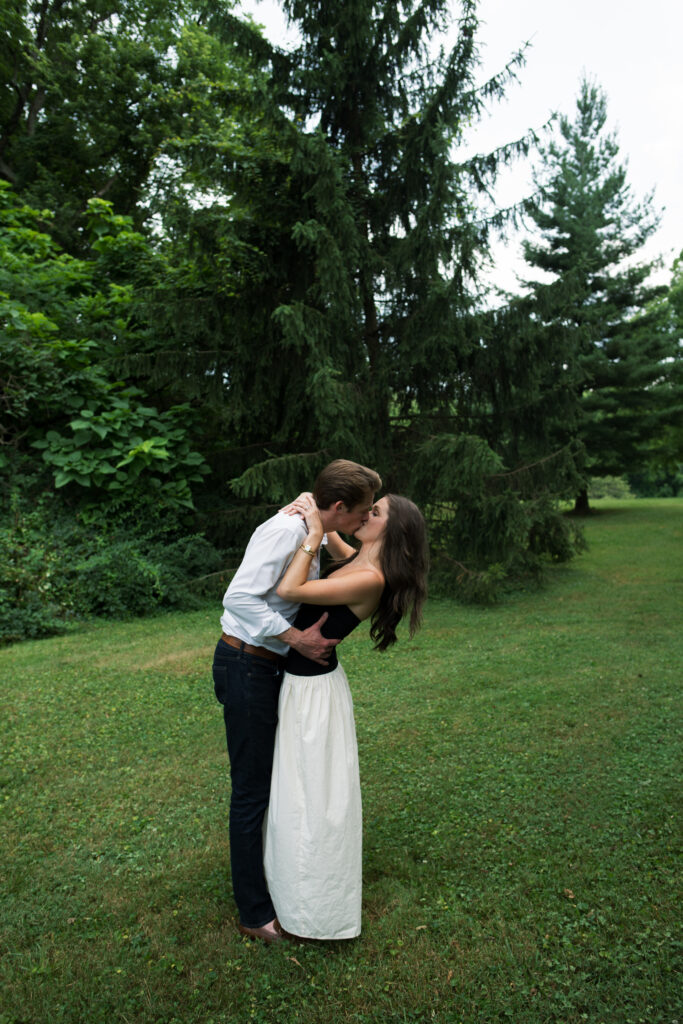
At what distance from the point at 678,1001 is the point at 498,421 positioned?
9.64 metres

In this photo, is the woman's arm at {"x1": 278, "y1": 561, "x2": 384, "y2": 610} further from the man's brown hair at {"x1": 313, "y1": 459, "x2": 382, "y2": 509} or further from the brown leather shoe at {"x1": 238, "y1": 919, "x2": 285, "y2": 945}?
the brown leather shoe at {"x1": 238, "y1": 919, "x2": 285, "y2": 945}

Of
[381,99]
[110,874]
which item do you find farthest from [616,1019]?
[381,99]

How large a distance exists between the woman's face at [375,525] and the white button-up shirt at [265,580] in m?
0.24

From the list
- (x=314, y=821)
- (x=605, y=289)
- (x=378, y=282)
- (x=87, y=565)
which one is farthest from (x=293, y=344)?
(x=605, y=289)

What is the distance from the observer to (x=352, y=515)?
3.04 m

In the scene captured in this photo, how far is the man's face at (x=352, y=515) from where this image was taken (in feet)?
9.85

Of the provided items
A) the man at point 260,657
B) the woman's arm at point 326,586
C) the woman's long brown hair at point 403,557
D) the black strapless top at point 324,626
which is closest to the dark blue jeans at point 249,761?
the man at point 260,657

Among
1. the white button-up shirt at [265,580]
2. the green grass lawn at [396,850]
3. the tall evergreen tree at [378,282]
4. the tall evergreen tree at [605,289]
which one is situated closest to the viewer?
the green grass lawn at [396,850]

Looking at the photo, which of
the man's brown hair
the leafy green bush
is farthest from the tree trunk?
the man's brown hair

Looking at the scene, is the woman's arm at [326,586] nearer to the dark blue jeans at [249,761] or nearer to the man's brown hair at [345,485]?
the man's brown hair at [345,485]

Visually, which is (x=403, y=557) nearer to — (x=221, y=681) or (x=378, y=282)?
(x=221, y=681)

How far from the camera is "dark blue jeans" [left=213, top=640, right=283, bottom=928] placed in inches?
119

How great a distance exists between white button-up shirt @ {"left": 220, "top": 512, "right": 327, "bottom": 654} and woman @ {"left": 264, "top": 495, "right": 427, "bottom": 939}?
0.05m

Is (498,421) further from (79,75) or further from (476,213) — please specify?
(79,75)
